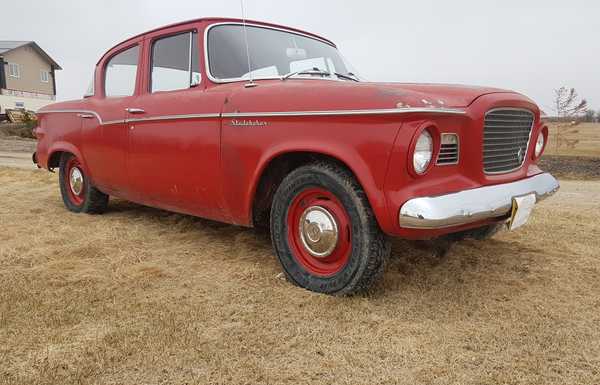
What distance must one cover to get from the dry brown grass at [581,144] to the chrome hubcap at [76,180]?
1055 centimetres

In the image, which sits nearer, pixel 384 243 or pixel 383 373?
pixel 383 373

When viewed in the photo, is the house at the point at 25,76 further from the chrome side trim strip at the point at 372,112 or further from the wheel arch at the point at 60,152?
the chrome side trim strip at the point at 372,112

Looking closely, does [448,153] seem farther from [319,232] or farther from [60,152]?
[60,152]

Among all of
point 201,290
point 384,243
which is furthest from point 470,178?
point 201,290

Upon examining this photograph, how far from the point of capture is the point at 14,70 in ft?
114

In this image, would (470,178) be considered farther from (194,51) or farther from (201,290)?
(194,51)

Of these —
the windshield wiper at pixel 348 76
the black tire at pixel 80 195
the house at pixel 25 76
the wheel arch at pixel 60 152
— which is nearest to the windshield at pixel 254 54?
the windshield wiper at pixel 348 76

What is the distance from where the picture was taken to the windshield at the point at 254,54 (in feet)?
11.0

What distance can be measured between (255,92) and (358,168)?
0.92m

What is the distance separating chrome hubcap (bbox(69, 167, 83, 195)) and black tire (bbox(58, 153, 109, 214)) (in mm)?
29

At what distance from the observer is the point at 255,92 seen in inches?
118

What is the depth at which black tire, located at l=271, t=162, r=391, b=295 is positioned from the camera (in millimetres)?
2547

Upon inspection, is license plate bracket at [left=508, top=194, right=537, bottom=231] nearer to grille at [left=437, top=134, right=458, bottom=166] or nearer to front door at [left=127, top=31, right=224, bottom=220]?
grille at [left=437, top=134, right=458, bottom=166]

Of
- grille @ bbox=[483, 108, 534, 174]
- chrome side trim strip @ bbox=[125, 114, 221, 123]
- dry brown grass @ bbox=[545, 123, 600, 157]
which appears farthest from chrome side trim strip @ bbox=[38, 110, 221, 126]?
dry brown grass @ bbox=[545, 123, 600, 157]
